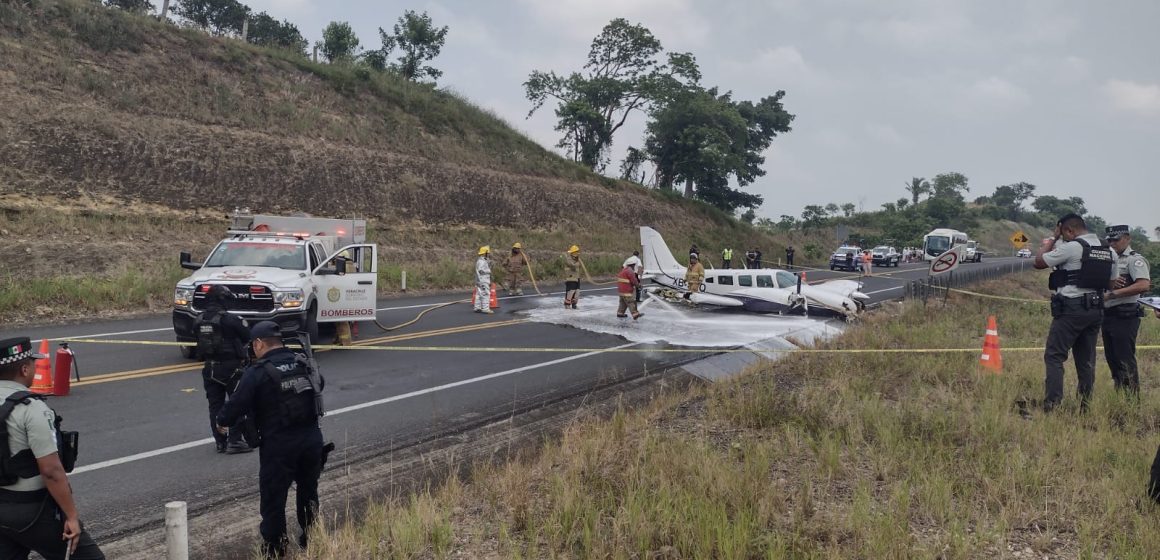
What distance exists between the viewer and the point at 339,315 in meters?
11.8

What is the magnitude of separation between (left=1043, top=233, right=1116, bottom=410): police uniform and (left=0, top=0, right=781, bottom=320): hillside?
16.8 meters

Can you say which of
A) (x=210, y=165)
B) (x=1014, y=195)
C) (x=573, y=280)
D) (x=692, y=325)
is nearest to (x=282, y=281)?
(x=573, y=280)

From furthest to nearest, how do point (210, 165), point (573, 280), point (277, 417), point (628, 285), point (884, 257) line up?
point (884, 257) < point (210, 165) < point (573, 280) < point (628, 285) < point (277, 417)

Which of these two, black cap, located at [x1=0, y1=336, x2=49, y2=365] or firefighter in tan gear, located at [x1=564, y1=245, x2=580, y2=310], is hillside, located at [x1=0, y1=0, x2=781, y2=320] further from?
black cap, located at [x1=0, y1=336, x2=49, y2=365]

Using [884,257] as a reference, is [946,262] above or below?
below

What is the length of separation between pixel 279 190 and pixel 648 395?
23519 millimetres

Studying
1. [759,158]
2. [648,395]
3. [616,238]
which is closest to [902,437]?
[648,395]

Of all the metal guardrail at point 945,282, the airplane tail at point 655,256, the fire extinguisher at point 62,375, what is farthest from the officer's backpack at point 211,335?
the metal guardrail at point 945,282

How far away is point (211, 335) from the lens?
6184 mm

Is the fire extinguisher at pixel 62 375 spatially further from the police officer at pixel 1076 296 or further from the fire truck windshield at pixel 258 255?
the police officer at pixel 1076 296

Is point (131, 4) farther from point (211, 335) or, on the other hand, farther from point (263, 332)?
point (263, 332)

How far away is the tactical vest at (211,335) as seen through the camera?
617 centimetres

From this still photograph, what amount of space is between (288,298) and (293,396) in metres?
6.28

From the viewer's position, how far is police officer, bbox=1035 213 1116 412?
6883 mm
